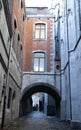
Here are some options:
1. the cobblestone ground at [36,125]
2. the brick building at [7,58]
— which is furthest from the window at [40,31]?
the cobblestone ground at [36,125]

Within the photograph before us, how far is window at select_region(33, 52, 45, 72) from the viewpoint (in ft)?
59.5

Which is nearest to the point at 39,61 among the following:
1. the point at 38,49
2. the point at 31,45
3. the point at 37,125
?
the point at 38,49

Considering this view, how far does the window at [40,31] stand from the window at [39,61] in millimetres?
1735

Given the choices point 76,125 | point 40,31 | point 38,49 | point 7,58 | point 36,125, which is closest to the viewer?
point 7,58

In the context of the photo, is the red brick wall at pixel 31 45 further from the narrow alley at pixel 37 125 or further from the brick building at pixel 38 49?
the narrow alley at pixel 37 125

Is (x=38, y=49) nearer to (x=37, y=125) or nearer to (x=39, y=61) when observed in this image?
(x=39, y=61)

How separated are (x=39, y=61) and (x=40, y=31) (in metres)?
3.26

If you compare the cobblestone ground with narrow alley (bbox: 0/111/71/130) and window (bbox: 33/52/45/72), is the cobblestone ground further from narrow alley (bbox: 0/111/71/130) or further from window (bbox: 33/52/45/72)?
window (bbox: 33/52/45/72)

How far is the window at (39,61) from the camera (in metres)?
18.1

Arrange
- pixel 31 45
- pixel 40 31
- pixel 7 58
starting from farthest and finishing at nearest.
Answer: pixel 40 31 < pixel 31 45 < pixel 7 58

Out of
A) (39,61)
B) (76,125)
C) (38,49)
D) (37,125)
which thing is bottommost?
(37,125)

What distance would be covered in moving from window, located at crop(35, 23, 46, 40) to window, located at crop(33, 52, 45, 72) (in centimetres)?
174

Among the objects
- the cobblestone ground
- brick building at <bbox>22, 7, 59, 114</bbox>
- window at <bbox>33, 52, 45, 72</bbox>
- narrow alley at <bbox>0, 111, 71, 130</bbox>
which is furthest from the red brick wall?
the cobblestone ground

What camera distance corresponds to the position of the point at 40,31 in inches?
765
